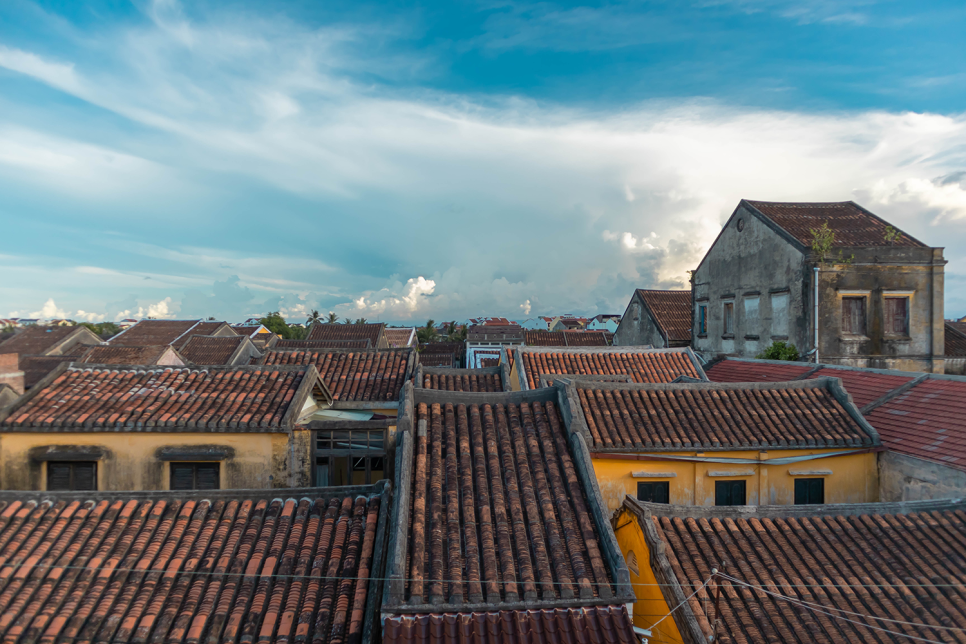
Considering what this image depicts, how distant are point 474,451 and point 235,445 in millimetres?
5718

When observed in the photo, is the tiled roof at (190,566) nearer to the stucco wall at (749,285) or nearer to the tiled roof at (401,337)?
the stucco wall at (749,285)

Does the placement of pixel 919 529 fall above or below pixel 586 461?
below

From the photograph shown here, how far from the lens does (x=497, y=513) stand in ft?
22.8

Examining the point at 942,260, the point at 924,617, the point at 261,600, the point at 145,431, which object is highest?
the point at 942,260

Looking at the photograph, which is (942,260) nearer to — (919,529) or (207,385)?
(919,529)

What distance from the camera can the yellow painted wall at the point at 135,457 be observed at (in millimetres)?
10742

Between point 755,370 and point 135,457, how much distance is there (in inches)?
790

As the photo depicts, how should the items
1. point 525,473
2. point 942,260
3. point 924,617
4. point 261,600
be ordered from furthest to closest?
point 942,260, point 525,473, point 924,617, point 261,600

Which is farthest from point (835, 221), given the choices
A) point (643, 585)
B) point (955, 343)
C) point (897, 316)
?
point (643, 585)

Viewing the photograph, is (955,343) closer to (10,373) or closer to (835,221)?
(835,221)

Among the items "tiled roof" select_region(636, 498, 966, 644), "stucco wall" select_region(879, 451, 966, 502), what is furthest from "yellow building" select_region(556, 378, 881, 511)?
"tiled roof" select_region(636, 498, 966, 644)

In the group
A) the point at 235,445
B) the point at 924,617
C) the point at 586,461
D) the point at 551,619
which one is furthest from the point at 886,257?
the point at 235,445

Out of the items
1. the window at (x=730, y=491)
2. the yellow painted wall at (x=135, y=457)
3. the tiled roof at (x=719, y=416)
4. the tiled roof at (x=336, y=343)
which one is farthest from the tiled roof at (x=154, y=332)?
the window at (x=730, y=491)

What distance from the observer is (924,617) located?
22.0ft
